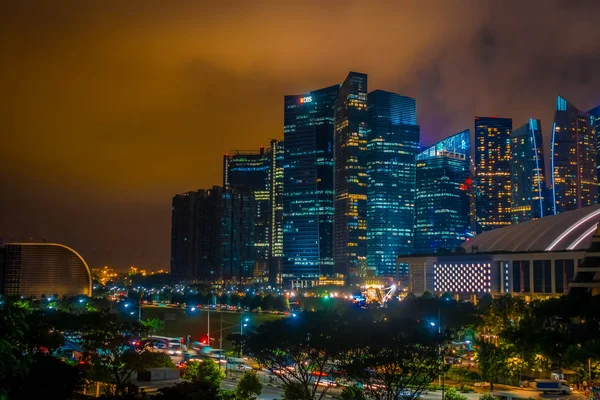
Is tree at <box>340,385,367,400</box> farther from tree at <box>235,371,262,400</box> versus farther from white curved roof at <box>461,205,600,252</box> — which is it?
white curved roof at <box>461,205,600,252</box>

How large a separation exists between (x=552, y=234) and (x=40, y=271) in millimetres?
123809

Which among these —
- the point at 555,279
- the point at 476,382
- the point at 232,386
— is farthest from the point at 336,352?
the point at 555,279

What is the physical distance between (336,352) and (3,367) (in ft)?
90.0

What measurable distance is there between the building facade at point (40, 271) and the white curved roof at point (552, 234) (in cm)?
10538

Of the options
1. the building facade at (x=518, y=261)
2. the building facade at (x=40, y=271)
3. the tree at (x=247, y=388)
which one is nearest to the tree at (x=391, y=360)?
the tree at (x=247, y=388)

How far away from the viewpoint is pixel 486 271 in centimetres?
13962

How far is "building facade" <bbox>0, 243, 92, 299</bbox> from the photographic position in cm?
16738

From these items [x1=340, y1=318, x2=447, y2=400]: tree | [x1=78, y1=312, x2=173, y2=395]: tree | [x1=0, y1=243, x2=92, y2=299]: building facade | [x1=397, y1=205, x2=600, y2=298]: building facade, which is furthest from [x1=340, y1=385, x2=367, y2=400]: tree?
[x1=0, y1=243, x2=92, y2=299]: building facade

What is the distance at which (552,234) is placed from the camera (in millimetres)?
126750

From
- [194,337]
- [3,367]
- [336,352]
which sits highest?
[3,367]

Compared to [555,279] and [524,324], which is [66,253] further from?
[524,324]

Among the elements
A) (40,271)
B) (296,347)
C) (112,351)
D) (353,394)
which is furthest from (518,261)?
(40,271)

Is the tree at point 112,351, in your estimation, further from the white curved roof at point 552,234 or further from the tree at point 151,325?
the white curved roof at point 552,234

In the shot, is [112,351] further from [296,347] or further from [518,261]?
[518,261]
